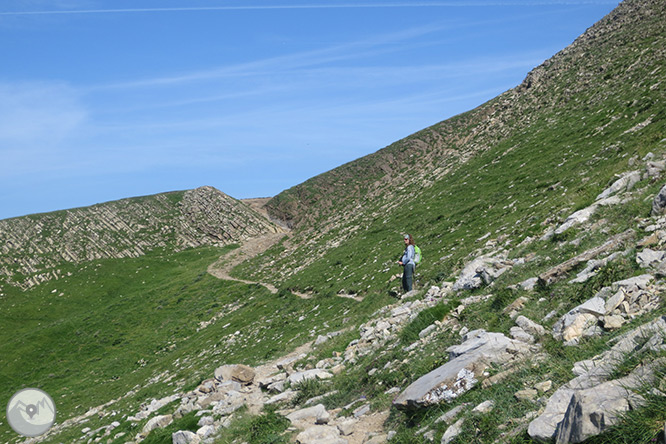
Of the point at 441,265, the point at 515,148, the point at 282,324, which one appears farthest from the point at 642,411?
the point at 515,148

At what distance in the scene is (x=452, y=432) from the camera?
698 centimetres

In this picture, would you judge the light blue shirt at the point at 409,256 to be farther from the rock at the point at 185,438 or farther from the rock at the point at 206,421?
the rock at the point at 185,438

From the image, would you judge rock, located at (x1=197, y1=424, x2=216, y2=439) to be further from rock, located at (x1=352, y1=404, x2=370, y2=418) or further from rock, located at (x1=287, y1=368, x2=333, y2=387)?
rock, located at (x1=352, y1=404, x2=370, y2=418)

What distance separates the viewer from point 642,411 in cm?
461

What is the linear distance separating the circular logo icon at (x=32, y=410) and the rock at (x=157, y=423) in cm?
756

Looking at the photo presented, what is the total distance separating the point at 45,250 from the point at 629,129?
107181 mm

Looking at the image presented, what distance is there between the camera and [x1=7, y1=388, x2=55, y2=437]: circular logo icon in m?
9.77

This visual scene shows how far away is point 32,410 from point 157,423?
824cm

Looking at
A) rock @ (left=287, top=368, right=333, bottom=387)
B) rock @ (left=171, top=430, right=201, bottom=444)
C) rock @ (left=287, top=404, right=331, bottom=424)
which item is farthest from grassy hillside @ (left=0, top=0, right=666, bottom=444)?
rock @ (left=171, top=430, right=201, bottom=444)

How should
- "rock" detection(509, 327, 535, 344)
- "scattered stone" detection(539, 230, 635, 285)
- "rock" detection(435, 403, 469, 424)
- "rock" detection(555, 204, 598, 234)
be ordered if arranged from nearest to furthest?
"rock" detection(435, 403, 469, 424) → "rock" detection(509, 327, 535, 344) → "scattered stone" detection(539, 230, 635, 285) → "rock" detection(555, 204, 598, 234)

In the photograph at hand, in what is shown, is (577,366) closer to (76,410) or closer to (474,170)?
(76,410)

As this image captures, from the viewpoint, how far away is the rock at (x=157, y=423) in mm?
17422

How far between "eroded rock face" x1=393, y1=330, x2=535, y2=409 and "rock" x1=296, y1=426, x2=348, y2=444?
59.5 inches

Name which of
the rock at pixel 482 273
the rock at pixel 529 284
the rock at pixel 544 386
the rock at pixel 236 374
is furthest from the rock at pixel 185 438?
the rock at pixel 544 386
